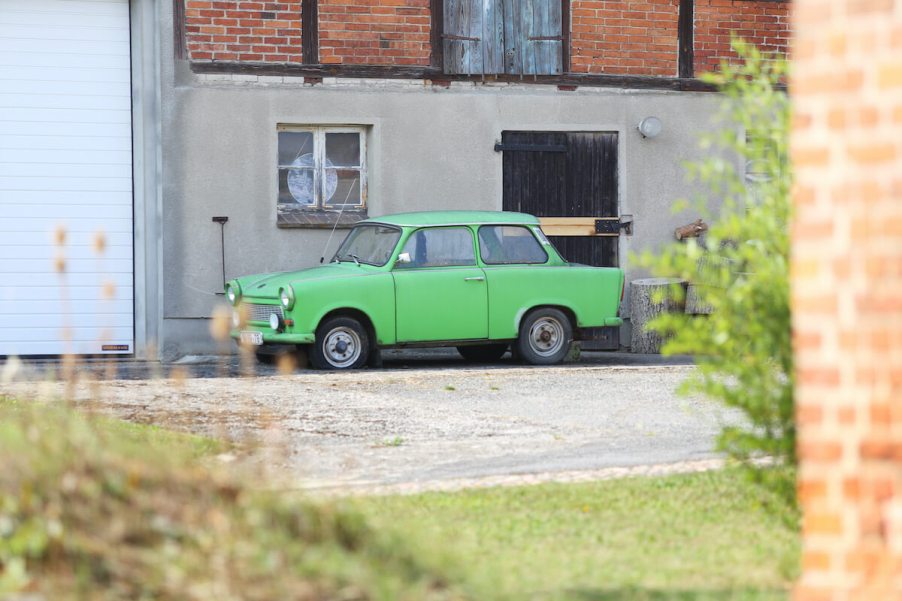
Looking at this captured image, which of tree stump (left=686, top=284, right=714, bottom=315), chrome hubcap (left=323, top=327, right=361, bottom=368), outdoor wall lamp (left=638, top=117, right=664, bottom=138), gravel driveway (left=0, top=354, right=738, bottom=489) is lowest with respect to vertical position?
gravel driveway (left=0, top=354, right=738, bottom=489)

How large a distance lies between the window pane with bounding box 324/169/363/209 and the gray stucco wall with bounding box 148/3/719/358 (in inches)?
7.2

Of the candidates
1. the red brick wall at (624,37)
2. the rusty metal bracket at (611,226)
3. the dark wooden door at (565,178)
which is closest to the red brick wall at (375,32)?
the dark wooden door at (565,178)

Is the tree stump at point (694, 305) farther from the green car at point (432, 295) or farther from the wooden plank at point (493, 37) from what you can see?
the wooden plank at point (493, 37)

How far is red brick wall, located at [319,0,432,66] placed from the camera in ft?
50.0

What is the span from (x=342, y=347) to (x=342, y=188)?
3.24 meters

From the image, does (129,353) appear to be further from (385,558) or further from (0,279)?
(385,558)

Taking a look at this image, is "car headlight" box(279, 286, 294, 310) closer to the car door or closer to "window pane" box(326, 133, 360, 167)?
the car door

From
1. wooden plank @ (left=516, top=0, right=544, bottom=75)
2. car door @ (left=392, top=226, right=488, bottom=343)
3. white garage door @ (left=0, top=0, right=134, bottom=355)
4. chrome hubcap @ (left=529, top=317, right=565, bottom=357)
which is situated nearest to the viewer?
car door @ (left=392, top=226, right=488, bottom=343)

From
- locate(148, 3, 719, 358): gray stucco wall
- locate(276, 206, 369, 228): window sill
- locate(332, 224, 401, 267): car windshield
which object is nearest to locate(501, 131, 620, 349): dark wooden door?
locate(148, 3, 719, 358): gray stucco wall

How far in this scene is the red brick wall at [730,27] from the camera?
16.4 metres

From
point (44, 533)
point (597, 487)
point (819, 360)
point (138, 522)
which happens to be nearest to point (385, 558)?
point (138, 522)

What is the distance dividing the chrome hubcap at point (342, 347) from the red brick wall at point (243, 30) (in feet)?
12.7

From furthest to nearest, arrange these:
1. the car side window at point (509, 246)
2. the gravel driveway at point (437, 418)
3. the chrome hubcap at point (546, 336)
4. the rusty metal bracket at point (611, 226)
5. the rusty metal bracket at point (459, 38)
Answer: the rusty metal bracket at point (611, 226), the rusty metal bracket at point (459, 38), the chrome hubcap at point (546, 336), the car side window at point (509, 246), the gravel driveway at point (437, 418)

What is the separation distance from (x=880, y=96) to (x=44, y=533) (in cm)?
251
